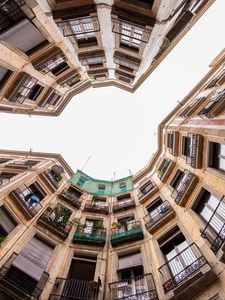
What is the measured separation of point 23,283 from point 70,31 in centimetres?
1294

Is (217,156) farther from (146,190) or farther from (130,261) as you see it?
(146,190)

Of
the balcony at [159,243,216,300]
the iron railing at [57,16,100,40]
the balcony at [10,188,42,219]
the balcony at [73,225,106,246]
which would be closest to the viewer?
the balcony at [159,243,216,300]

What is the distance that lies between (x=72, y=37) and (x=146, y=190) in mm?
13519

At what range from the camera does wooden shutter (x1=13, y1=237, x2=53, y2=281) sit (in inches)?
439

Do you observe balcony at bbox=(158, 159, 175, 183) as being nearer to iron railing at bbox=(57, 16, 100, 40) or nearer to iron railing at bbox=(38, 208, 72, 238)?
iron railing at bbox=(38, 208, 72, 238)

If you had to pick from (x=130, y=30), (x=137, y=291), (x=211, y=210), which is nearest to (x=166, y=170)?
(x=211, y=210)

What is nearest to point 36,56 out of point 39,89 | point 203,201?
point 39,89

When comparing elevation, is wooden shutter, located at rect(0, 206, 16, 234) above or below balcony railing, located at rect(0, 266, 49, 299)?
above

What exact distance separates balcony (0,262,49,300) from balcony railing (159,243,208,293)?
5.64 metres

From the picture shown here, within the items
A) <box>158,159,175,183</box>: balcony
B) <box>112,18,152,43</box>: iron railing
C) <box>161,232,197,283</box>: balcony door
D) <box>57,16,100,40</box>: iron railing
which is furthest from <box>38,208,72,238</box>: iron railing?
<box>112,18,152,43</box>: iron railing

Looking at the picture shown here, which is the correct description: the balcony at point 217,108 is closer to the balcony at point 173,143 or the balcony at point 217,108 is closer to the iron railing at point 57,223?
the balcony at point 173,143

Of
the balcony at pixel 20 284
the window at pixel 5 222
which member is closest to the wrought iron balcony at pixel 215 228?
the balcony at pixel 20 284

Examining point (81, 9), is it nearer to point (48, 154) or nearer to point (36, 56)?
point (36, 56)

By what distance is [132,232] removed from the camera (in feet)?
48.1
